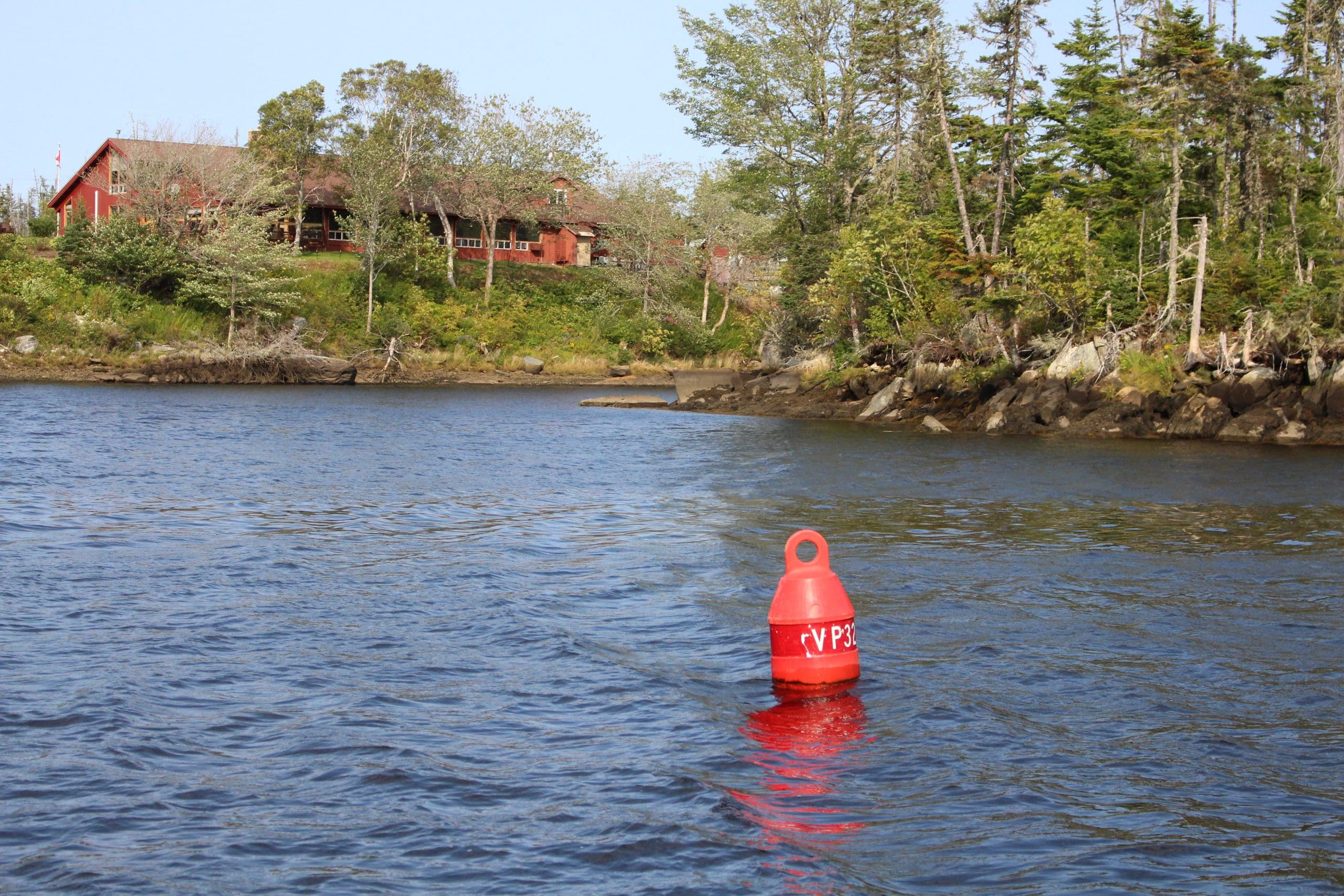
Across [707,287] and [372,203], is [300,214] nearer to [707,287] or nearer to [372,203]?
[372,203]

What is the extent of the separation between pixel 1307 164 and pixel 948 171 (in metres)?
12.3

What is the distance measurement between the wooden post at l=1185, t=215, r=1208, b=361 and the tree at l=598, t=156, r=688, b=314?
39.6 meters

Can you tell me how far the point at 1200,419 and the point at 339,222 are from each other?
45.7 meters

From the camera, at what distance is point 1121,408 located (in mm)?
30625

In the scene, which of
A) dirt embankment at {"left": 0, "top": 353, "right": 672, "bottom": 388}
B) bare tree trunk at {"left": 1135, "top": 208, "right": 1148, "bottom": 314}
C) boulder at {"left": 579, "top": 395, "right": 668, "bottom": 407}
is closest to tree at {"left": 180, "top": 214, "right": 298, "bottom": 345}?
dirt embankment at {"left": 0, "top": 353, "right": 672, "bottom": 388}

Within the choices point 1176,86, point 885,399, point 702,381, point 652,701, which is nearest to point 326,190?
point 702,381

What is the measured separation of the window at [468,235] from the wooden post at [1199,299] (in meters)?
52.4

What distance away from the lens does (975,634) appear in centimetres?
995

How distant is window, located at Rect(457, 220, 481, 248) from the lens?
74188 millimetres

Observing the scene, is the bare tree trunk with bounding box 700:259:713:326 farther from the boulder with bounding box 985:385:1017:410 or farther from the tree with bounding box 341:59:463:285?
the boulder with bounding box 985:385:1017:410

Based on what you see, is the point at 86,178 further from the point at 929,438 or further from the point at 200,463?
the point at 929,438

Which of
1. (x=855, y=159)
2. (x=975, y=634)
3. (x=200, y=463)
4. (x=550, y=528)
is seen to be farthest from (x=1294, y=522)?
(x=855, y=159)

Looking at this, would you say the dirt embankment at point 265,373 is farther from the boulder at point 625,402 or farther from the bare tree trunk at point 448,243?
the boulder at point 625,402

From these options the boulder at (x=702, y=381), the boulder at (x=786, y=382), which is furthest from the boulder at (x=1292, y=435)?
the boulder at (x=702, y=381)
